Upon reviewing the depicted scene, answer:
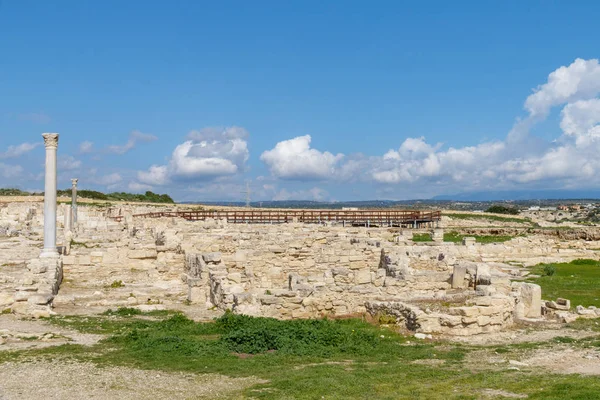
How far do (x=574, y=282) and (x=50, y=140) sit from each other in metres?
19.6

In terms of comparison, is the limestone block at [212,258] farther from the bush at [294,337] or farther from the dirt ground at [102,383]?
the dirt ground at [102,383]

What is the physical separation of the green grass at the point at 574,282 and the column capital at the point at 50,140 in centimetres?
1725

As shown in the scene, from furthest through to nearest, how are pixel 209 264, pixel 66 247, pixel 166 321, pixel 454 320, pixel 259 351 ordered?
pixel 66 247
pixel 209 264
pixel 166 321
pixel 454 320
pixel 259 351

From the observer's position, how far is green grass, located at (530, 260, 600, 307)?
18.4m

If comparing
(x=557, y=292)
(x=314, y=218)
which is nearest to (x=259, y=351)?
(x=557, y=292)

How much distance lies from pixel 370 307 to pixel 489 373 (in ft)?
19.3

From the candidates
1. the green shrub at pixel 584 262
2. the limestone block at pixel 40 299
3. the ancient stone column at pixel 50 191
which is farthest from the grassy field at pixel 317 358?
the green shrub at pixel 584 262

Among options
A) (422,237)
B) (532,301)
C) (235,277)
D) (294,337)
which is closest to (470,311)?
(532,301)

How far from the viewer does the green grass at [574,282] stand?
18427 millimetres

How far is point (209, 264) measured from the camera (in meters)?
19.3

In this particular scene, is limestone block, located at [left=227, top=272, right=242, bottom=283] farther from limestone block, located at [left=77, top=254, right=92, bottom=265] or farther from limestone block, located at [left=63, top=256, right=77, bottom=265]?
limestone block, located at [left=63, top=256, right=77, bottom=265]

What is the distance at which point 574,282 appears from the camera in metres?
22.6

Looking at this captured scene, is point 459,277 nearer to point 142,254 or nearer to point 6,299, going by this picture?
point 142,254

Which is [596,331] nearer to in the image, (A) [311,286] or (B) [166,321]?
(A) [311,286]
